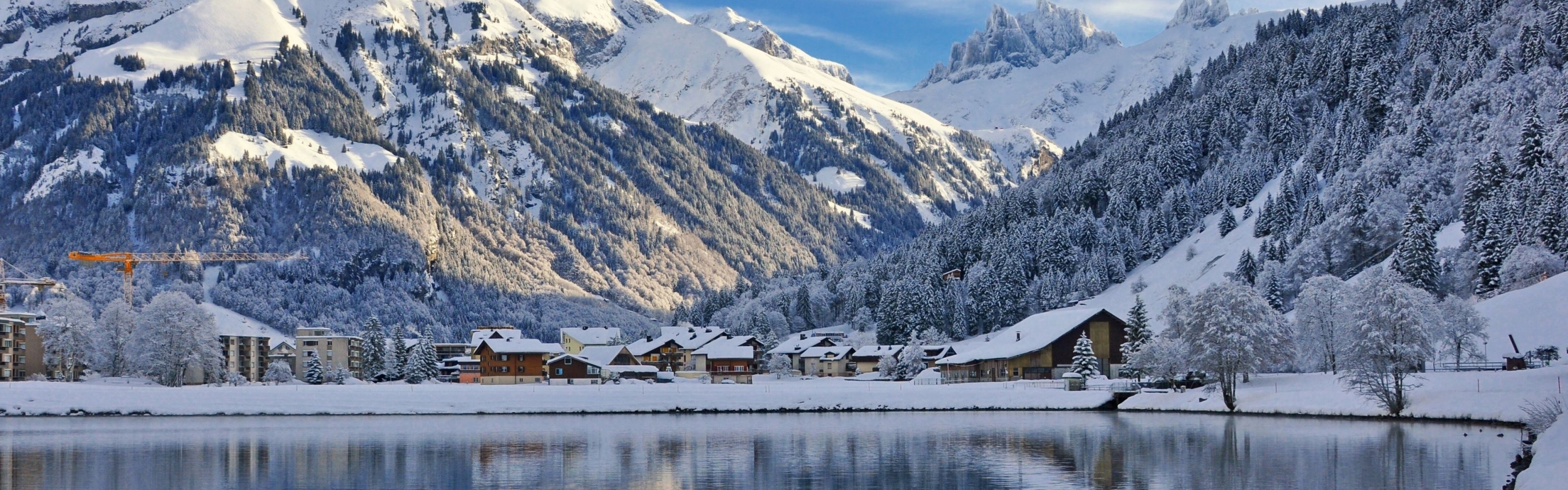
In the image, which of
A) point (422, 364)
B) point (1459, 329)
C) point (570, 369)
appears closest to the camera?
point (1459, 329)

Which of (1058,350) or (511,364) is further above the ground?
(1058,350)

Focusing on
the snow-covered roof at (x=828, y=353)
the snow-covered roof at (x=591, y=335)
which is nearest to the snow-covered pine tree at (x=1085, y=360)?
the snow-covered roof at (x=828, y=353)

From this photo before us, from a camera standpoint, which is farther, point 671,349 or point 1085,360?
point 671,349

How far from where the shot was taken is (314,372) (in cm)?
15012

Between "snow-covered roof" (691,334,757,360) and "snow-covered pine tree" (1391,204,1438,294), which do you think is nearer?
"snow-covered pine tree" (1391,204,1438,294)

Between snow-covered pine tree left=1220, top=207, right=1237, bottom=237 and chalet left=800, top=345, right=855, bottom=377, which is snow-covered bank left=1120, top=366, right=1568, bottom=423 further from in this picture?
chalet left=800, top=345, right=855, bottom=377

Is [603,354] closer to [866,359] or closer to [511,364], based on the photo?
[511,364]

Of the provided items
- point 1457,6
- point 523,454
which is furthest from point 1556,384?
point 1457,6

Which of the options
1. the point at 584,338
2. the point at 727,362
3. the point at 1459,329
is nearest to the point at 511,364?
the point at 727,362

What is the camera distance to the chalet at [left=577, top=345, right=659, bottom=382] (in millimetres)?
145625

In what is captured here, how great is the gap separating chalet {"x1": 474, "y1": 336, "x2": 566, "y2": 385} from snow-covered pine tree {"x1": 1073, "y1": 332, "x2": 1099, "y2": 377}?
58.1m

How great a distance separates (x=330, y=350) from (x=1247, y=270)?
375 ft

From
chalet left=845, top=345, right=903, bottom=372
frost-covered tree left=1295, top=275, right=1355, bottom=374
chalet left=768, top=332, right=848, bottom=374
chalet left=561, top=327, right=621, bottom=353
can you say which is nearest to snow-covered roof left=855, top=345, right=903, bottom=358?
chalet left=845, top=345, right=903, bottom=372

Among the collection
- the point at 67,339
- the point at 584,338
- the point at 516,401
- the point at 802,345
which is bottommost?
the point at 516,401
